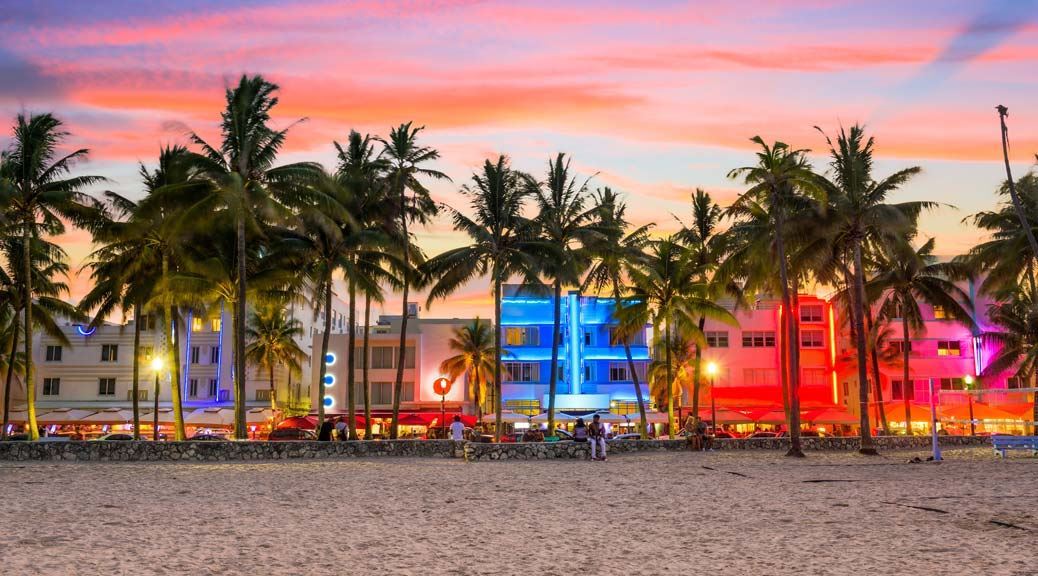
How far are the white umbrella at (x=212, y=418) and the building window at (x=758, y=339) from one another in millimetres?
38392

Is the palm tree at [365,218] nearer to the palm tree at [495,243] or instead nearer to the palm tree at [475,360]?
the palm tree at [495,243]

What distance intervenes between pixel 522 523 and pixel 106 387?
66.6 metres

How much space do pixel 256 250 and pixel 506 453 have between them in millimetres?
15272

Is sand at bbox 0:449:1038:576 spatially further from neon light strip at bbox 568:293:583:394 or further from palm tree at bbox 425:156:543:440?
neon light strip at bbox 568:293:583:394

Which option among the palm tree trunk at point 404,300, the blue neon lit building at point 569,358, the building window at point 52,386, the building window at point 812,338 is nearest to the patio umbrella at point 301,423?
the palm tree trunk at point 404,300

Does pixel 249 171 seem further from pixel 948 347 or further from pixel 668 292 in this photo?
pixel 948 347

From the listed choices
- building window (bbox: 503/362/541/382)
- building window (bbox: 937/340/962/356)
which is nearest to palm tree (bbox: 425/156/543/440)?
building window (bbox: 503/362/541/382)

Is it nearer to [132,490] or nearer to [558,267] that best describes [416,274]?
[558,267]

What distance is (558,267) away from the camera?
40.2 meters

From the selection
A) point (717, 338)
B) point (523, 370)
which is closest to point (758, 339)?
point (717, 338)

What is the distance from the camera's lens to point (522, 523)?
1336 cm

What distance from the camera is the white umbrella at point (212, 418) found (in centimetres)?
5275

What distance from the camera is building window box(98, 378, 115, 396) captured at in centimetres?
7119

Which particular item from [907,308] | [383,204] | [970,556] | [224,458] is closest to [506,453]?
[224,458]
